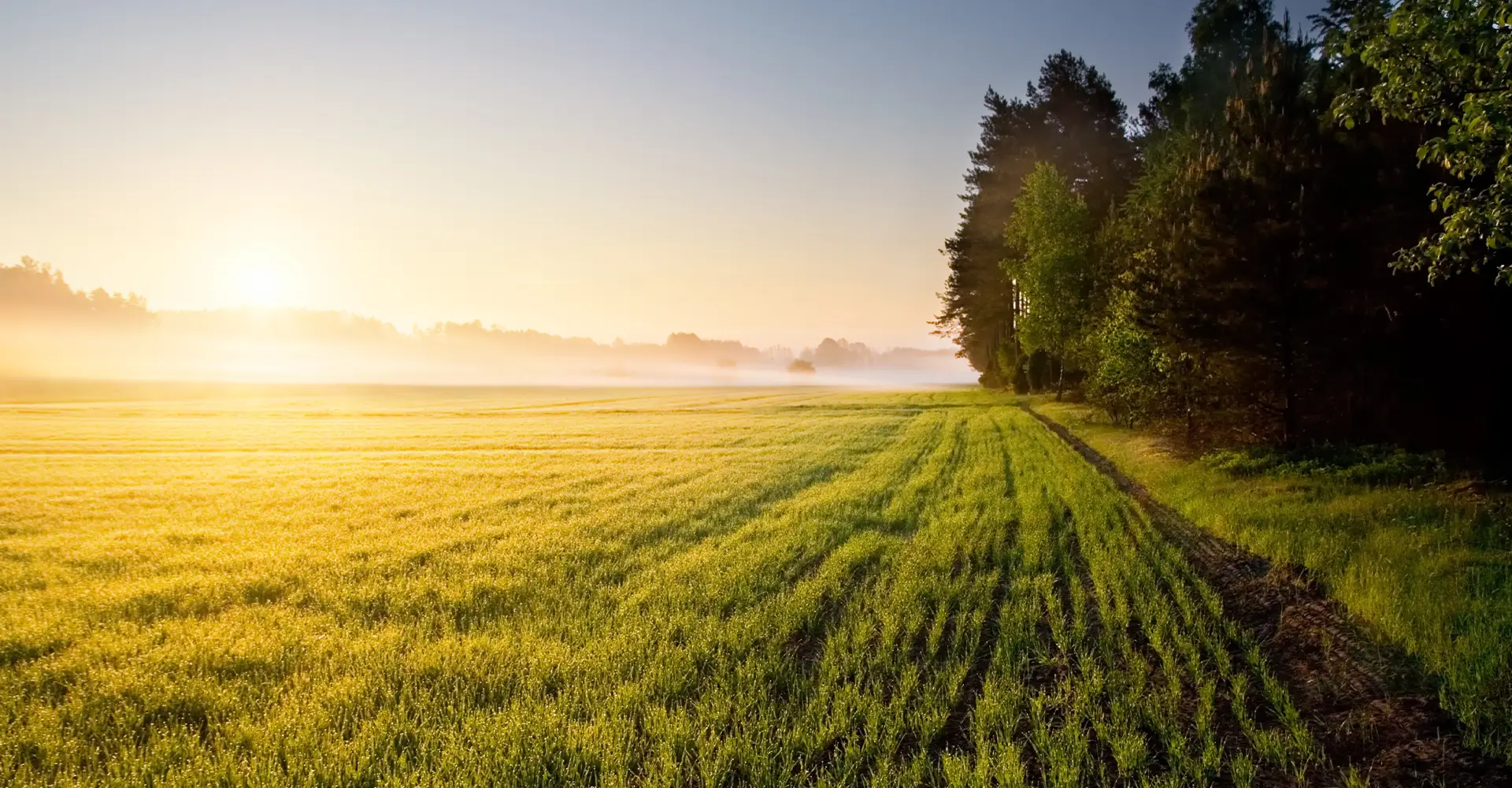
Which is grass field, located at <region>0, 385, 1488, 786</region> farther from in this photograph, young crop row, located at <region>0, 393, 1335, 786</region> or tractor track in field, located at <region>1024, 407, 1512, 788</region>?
tractor track in field, located at <region>1024, 407, 1512, 788</region>

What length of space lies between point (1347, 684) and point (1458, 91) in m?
8.13

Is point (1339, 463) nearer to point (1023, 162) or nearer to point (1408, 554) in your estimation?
point (1408, 554)

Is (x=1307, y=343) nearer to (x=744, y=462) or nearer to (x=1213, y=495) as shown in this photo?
(x=1213, y=495)

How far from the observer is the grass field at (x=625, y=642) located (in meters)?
4.69

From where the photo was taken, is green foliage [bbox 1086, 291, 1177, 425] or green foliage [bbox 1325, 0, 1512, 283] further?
green foliage [bbox 1086, 291, 1177, 425]

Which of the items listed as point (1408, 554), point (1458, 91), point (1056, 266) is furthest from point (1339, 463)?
point (1056, 266)

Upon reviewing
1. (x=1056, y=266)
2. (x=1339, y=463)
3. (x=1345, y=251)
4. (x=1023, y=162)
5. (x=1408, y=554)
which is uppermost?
(x=1023, y=162)

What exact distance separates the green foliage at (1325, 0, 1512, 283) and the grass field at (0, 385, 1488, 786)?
5412 millimetres

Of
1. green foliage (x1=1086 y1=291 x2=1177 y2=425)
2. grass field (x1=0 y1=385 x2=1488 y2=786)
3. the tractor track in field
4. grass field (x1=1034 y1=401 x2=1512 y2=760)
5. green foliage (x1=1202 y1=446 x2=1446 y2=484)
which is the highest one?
green foliage (x1=1086 y1=291 x2=1177 y2=425)

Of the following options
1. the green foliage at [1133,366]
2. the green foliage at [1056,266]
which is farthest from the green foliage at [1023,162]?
the green foliage at [1133,366]

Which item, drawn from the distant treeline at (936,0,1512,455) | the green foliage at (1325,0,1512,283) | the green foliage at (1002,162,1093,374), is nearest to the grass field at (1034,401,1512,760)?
the distant treeline at (936,0,1512,455)

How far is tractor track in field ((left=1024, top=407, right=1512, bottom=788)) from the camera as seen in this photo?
4.62 meters

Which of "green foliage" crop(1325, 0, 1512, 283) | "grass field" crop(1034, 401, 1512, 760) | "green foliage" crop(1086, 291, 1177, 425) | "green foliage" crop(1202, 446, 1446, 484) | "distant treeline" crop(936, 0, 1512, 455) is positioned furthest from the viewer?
"green foliage" crop(1086, 291, 1177, 425)

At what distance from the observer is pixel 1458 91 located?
332 inches
